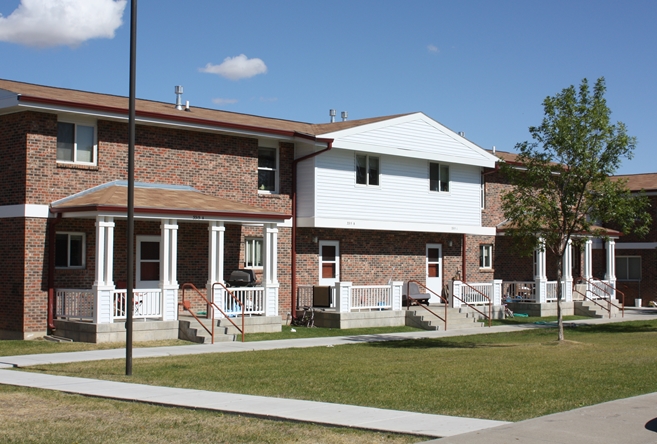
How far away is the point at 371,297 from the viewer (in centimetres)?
2688

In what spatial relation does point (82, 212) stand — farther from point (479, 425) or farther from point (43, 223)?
point (479, 425)

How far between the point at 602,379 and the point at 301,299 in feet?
46.1

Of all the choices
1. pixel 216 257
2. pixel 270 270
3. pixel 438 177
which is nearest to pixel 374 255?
pixel 438 177

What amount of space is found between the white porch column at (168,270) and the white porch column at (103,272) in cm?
138

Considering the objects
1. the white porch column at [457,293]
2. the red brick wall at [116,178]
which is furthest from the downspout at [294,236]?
the white porch column at [457,293]

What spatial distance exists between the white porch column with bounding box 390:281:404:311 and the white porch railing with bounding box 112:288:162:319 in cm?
826

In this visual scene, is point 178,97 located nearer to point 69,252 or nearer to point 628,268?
point 69,252

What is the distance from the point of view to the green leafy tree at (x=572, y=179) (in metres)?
20.6

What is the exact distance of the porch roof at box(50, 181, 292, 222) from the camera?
20.6 metres

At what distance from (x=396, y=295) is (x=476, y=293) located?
4.68 meters

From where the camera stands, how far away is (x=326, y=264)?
91.2ft

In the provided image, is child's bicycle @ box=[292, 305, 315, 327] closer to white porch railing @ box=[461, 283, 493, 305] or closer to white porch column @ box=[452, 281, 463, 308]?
white porch column @ box=[452, 281, 463, 308]

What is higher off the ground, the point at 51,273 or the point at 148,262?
the point at 148,262

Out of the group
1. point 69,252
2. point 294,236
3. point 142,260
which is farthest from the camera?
point 294,236
